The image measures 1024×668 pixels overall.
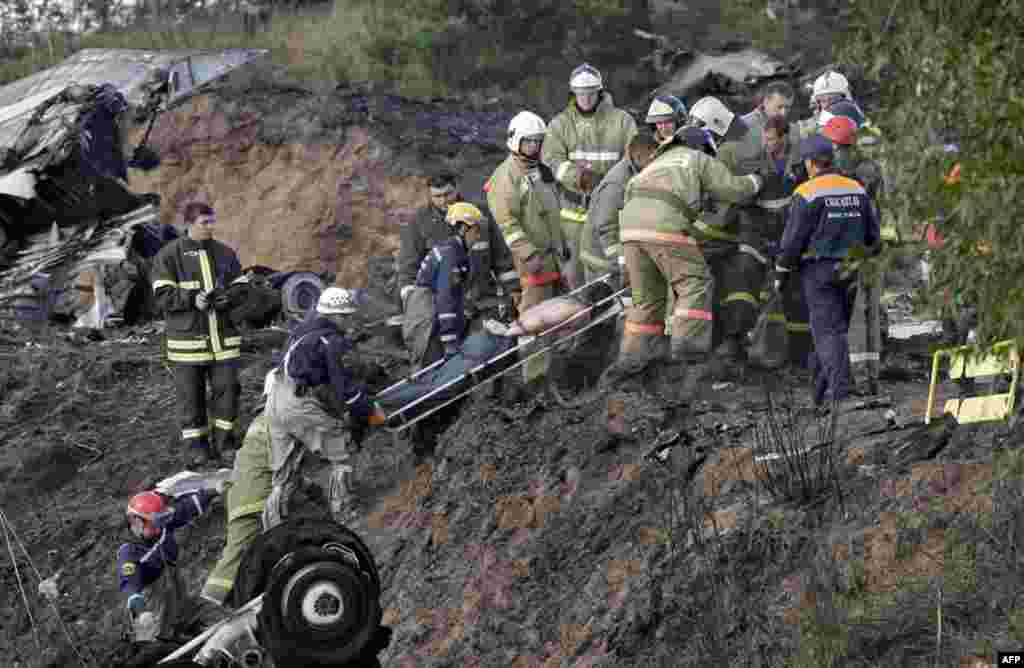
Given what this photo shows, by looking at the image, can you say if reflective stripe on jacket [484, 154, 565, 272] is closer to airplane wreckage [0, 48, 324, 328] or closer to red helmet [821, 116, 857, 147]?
red helmet [821, 116, 857, 147]

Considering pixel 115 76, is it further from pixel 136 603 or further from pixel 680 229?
pixel 680 229

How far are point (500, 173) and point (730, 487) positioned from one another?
479cm

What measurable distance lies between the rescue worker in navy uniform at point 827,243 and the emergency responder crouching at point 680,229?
83 cm

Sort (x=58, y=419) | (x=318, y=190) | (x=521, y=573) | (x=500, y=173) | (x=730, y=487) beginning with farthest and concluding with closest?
1. (x=318, y=190)
2. (x=58, y=419)
3. (x=500, y=173)
4. (x=521, y=573)
5. (x=730, y=487)

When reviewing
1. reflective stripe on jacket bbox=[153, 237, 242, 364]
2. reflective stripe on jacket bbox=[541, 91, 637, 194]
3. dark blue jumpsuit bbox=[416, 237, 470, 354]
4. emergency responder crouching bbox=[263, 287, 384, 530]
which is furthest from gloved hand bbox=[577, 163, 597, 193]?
reflective stripe on jacket bbox=[153, 237, 242, 364]

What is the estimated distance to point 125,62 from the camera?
24.6m

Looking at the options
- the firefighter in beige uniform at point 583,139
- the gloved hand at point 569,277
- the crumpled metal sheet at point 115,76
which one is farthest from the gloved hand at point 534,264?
the crumpled metal sheet at point 115,76

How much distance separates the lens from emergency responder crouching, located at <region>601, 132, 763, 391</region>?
12.3 m

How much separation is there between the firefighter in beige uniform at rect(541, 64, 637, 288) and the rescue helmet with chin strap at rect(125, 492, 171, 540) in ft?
14.1

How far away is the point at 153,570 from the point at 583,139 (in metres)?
5.26

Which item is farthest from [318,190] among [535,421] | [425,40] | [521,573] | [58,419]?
[521,573]

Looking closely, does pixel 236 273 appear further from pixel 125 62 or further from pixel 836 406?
pixel 125 62

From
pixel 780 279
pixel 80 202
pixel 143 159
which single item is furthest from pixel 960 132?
pixel 143 159

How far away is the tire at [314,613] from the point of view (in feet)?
32.8
